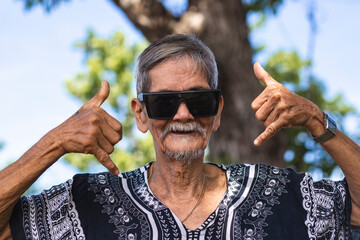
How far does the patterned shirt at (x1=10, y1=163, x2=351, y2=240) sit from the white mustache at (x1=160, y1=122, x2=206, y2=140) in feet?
1.24

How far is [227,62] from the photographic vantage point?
23.4 feet

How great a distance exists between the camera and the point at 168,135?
300 cm

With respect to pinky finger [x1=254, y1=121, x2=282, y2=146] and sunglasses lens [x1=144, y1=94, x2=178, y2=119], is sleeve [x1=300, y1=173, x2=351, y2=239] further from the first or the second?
sunglasses lens [x1=144, y1=94, x2=178, y2=119]

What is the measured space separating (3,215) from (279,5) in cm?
623

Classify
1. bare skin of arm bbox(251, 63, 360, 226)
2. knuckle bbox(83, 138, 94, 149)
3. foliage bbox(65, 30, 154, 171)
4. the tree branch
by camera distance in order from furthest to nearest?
foliage bbox(65, 30, 154, 171)
the tree branch
bare skin of arm bbox(251, 63, 360, 226)
knuckle bbox(83, 138, 94, 149)

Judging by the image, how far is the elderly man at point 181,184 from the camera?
2.72m

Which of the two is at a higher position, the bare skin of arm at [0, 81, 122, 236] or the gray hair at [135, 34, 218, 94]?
the gray hair at [135, 34, 218, 94]

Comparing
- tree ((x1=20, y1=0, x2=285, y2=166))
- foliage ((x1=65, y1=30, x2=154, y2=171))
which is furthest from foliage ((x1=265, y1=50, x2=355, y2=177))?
foliage ((x1=65, y1=30, x2=154, y2=171))

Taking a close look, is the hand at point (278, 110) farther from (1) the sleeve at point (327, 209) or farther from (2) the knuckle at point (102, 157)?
(2) the knuckle at point (102, 157)

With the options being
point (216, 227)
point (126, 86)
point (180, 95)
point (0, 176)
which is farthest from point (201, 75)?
point (126, 86)

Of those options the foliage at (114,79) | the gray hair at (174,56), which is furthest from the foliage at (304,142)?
the foliage at (114,79)

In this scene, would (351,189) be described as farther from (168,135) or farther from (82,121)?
(82,121)

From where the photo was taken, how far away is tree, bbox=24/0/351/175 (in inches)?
273

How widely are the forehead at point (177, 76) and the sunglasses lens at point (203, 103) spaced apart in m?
0.08
